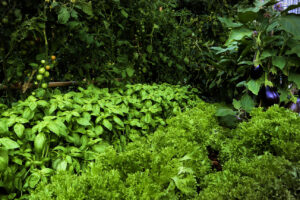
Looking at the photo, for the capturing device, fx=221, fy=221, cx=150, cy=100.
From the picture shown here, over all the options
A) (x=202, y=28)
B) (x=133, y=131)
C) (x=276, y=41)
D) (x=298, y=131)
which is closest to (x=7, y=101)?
(x=133, y=131)

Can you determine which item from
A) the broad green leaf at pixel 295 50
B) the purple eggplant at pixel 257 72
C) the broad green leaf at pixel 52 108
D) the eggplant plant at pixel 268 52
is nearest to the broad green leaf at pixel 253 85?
the eggplant plant at pixel 268 52

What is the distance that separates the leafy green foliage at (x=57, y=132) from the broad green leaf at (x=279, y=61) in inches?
50.6

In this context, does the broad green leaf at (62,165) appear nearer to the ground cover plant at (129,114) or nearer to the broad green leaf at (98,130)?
the ground cover plant at (129,114)

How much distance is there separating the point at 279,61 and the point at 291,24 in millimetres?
353

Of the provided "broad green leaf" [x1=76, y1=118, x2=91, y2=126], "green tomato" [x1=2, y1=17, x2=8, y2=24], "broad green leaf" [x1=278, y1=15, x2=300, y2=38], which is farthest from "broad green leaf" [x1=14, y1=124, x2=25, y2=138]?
"broad green leaf" [x1=278, y1=15, x2=300, y2=38]

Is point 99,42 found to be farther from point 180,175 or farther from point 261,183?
point 261,183

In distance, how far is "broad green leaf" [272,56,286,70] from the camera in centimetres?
218

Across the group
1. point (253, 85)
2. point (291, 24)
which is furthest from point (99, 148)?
point (291, 24)

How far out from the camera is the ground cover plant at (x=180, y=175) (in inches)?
36.7

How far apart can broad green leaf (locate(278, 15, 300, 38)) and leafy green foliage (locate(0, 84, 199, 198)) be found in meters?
1.46

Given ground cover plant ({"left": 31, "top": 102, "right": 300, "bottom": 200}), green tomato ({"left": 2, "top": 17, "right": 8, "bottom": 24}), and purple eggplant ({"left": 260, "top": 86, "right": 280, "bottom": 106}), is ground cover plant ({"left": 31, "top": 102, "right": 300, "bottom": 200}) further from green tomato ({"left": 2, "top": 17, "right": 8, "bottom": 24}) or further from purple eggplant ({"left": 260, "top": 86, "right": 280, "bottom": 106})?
green tomato ({"left": 2, "top": 17, "right": 8, "bottom": 24})

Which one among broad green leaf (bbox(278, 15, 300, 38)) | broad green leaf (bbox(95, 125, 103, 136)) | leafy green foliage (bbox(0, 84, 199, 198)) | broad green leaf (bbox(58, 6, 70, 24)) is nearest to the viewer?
leafy green foliage (bbox(0, 84, 199, 198))

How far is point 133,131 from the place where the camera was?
207cm

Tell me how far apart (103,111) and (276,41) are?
6.52 ft
